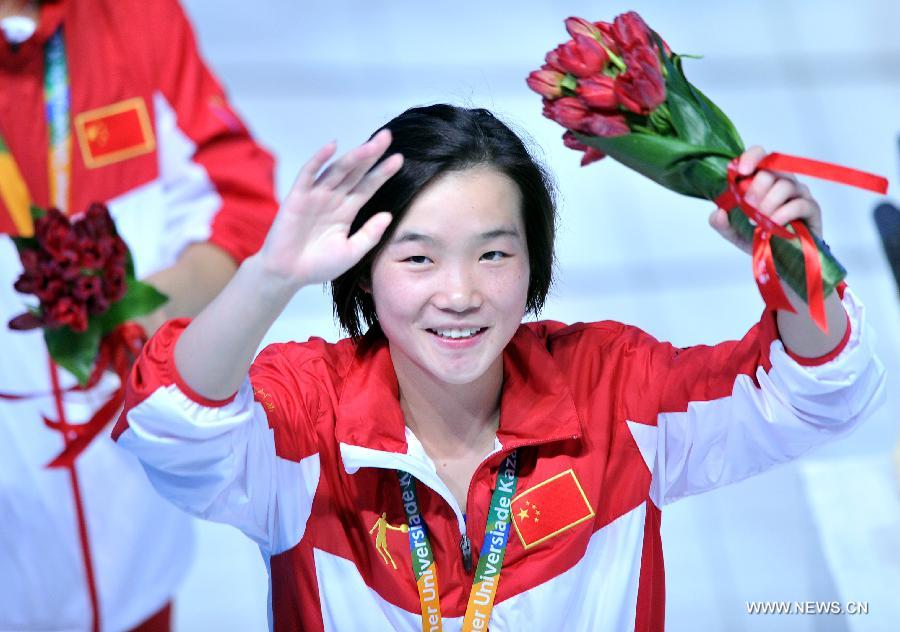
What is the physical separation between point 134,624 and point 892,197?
291 centimetres

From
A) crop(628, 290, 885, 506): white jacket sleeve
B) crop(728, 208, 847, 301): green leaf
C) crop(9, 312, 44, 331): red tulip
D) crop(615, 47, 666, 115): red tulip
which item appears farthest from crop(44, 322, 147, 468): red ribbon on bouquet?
crop(728, 208, 847, 301): green leaf

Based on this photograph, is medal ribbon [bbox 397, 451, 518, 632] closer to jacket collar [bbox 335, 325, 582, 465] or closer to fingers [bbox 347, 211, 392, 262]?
jacket collar [bbox 335, 325, 582, 465]

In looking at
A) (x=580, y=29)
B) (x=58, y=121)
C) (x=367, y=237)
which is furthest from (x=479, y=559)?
(x=58, y=121)

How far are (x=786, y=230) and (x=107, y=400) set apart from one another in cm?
135

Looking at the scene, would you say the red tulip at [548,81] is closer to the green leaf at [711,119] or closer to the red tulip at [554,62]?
the red tulip at [554,62]

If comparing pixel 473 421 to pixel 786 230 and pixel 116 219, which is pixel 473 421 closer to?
pixel 786 230

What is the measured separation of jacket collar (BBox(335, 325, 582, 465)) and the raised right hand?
316 mm

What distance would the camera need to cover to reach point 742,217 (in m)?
1.58

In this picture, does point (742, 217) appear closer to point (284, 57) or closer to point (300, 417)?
point (300, 417)

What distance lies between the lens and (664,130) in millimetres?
1639

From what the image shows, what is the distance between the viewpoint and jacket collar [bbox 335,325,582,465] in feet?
5.86

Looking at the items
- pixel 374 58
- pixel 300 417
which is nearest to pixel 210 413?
pixel 300 417
